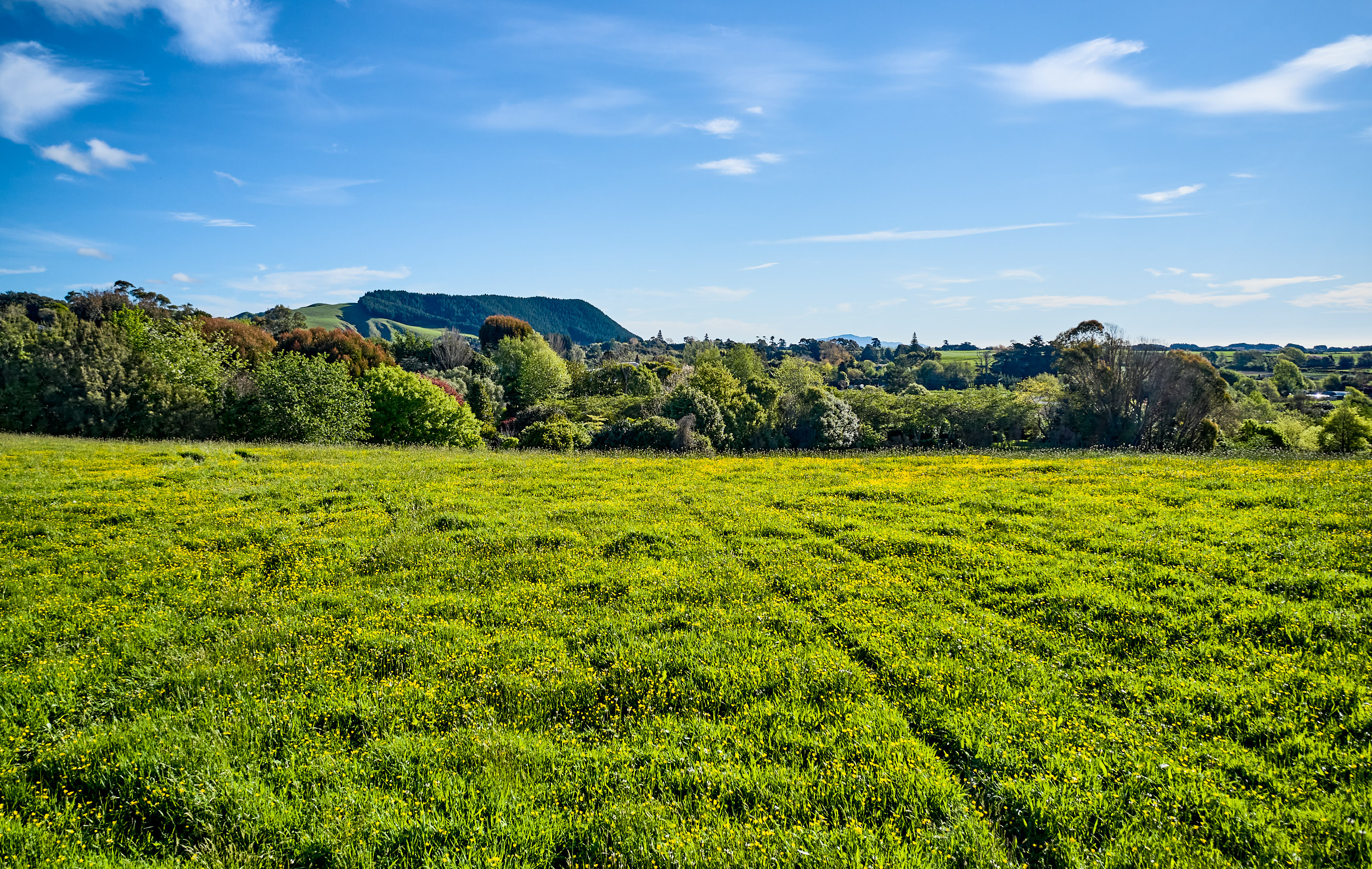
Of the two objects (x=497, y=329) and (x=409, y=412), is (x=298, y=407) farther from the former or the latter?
(x=497, y=329)

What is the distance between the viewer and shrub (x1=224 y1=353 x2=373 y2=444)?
3644 centimetres

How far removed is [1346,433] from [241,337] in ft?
361

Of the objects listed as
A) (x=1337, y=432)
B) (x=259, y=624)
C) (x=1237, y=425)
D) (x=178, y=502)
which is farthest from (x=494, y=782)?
(x=1237, y=425)

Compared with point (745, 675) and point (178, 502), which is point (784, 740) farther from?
point (178, 502)

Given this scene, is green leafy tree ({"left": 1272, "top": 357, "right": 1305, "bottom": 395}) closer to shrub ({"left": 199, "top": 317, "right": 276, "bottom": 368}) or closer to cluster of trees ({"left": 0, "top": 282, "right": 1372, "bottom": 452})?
cluster of trees ({"left": 0, "top": 282, "right": 1372, "bottom": 452})

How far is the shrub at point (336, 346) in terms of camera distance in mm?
75812

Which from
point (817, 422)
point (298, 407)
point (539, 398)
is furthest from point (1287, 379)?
point (298, 407)

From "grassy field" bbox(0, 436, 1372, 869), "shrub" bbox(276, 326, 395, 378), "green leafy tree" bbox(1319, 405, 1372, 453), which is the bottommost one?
"grassy field" bbox(0, 436, 1372, 869)

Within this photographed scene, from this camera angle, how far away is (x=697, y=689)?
6559 millimetres

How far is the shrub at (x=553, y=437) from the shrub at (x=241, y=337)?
40.5 meters

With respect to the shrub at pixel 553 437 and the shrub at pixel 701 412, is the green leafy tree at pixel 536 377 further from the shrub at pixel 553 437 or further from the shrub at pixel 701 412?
the shrub at pixel 553 437

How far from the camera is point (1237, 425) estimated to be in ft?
181

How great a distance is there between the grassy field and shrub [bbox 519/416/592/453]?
26.2m

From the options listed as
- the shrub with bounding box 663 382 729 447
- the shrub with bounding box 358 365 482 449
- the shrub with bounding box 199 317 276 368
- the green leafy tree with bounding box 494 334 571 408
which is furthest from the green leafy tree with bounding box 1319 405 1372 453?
the shrub with bounding box 199 317 276 368
